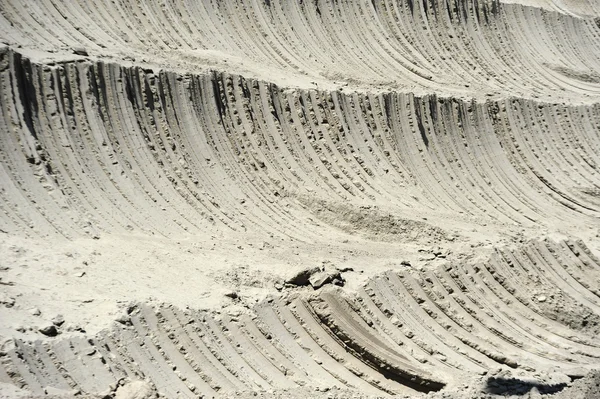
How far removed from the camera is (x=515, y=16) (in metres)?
18.5

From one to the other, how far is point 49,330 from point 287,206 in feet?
17.7

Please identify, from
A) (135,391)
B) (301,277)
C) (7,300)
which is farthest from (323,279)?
(7,300)

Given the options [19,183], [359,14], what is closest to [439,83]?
[359,14]

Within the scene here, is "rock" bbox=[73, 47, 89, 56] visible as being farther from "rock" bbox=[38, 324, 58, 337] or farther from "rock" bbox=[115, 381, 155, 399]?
"rock" bbox=[115, 381, 155, 399]

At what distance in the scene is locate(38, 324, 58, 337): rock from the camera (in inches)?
264

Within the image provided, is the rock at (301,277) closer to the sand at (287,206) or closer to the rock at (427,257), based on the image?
the sand at (287,206)

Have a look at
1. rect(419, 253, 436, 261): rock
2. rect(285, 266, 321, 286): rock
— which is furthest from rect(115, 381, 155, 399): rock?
rect(419, 253, 436, 261): rock

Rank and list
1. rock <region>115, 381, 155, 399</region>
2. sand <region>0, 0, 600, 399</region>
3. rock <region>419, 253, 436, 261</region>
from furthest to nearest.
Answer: rock <region>419, 253, 436, 261</region> < sand <region>0, 0, 600, 399</region> < rock <region>115, 381, 155, 399</region>

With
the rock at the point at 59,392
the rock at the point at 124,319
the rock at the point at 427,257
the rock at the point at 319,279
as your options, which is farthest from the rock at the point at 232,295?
the rock at the point at 427,257

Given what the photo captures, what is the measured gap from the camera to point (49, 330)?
6719 millimetres

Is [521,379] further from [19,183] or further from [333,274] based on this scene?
[19,183]

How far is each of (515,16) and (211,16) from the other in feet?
25.9

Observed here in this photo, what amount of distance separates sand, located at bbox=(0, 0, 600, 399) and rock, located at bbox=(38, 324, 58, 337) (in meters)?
0.04

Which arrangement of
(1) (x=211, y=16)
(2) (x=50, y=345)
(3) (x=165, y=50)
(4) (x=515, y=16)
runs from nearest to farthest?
(2) (x=50, y=345) → (3) (x=165, y=50) → (1) (x=211, y=16) → (4) (x=515, y=16)
